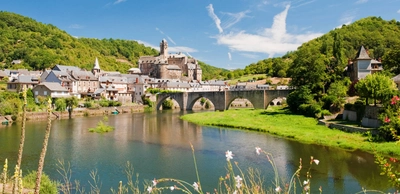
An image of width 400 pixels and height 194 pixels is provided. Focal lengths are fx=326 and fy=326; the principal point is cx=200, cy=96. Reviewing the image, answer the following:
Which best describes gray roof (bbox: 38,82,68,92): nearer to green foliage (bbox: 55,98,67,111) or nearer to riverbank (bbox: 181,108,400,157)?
green foliage (bbox: 55,98,67,111)

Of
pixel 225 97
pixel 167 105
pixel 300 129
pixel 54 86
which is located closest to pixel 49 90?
pixel 54 86

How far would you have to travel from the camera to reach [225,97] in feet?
175

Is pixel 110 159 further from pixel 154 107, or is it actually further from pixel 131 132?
pixel 154 107

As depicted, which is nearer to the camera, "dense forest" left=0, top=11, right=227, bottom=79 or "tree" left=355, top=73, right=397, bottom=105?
"tree" left=355, top=73, right=397, bottom=105

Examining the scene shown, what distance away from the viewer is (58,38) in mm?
112000

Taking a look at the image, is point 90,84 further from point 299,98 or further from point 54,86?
point 299,98

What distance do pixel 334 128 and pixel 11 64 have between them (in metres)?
83.5

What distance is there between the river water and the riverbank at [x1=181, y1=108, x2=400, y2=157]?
3.56ft

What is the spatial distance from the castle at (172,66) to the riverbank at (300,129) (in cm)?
5529

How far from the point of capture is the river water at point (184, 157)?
14.8 m

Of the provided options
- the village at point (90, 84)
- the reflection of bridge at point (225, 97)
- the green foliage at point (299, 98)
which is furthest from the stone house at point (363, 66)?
the village at point (90, 84)

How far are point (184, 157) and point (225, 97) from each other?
34.9m

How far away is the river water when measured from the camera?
48.7ft

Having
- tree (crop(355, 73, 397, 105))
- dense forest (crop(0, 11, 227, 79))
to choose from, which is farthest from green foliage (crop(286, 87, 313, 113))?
dense forest (crop(0, 11, 227, 79))
